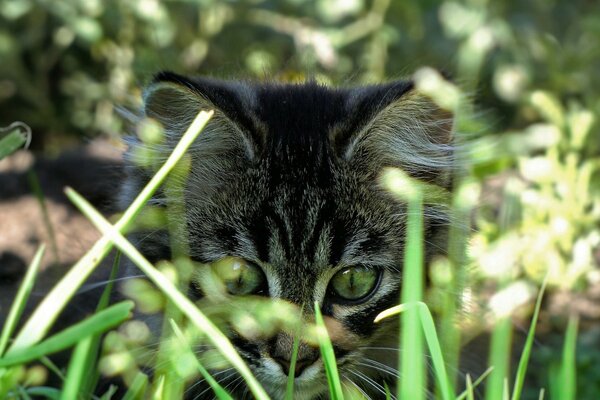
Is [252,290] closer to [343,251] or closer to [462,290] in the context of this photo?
[343,251]

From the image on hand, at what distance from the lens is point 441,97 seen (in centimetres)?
230

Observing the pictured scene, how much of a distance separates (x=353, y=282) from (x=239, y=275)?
33 cm

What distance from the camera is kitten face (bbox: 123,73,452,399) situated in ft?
7.90

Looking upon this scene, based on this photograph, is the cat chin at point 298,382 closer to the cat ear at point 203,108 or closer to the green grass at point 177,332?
the green grass at point 177,332

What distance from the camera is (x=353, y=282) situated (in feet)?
8.17

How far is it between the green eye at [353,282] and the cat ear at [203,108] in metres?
0.44

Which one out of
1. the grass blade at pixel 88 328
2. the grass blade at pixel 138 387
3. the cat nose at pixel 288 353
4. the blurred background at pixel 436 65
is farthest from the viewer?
the blurred background at pixel 436 65

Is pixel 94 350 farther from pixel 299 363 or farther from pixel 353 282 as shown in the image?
pixel 353 282

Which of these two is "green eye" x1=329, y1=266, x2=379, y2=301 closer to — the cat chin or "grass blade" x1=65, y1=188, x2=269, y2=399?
the cat chin

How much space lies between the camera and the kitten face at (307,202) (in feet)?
7.90

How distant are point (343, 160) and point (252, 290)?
474mm

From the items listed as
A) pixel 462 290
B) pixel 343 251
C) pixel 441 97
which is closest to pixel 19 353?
pixel 343 251

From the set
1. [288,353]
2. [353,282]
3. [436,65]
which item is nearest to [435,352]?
[288,353]

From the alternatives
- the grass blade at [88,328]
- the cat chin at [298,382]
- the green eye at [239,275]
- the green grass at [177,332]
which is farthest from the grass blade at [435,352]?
the green eye at [239,275]
